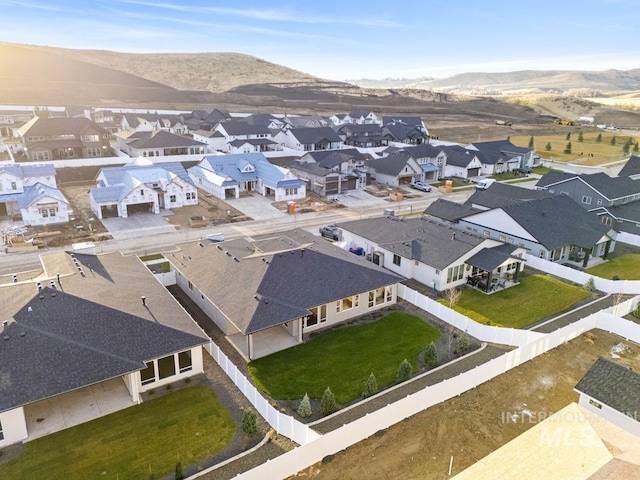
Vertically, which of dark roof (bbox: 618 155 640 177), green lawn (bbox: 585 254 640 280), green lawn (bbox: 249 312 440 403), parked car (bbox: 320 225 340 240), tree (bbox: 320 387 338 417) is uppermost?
dark roof (bbox: 618 155 640 177)

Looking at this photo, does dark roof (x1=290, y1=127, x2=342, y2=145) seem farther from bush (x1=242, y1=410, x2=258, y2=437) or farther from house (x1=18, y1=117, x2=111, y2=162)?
bush (x1=242, y1=410, x2=258, y2=437)

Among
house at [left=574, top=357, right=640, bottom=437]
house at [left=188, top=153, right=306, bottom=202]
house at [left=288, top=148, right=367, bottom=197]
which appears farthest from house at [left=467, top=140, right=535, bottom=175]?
house at [left=574, top=357, right=640, bottom=437]

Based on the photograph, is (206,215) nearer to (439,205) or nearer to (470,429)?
(439,205)

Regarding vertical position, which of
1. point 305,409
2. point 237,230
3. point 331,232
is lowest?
point 305,409

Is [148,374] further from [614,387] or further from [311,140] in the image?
[311,140]

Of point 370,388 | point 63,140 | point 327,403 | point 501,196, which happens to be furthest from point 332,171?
point 327,403
